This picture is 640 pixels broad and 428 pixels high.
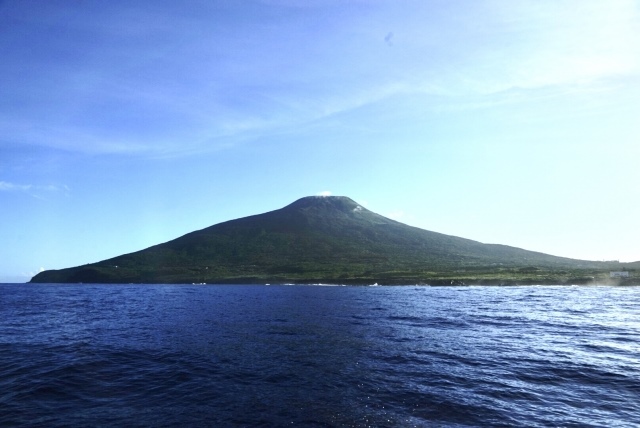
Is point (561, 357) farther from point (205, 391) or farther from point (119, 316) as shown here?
point (119, 316)

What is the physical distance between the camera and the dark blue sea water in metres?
19.7

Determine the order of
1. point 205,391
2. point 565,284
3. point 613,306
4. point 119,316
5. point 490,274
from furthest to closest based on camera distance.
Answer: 1. point 490,274
2. point 565,284
3. point 613,306
4. point 119,316
5. point 205,391

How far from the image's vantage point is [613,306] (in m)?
71.0

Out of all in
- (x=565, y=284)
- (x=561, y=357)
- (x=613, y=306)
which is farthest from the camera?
(x=565, y=284)

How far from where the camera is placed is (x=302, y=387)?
79.4 ft

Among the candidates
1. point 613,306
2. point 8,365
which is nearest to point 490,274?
point 613,306

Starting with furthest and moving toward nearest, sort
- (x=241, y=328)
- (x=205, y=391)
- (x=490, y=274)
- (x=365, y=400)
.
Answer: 1. (x=490, y=274)
2. (x=241, y=328)
3. (x=205, y=391)
4. (x=365, y=400)

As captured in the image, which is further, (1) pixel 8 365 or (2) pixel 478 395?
(1) pixel 8 365

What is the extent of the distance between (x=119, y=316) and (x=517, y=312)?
6107 centimetres

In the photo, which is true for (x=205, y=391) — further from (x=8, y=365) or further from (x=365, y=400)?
(x=8, y=365)

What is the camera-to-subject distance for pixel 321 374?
27203mm

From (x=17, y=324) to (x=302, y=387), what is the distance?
4532cm

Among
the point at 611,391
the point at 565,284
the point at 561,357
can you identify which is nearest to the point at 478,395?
the point at 611,391

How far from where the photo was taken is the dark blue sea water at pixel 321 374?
1972 centimetres
